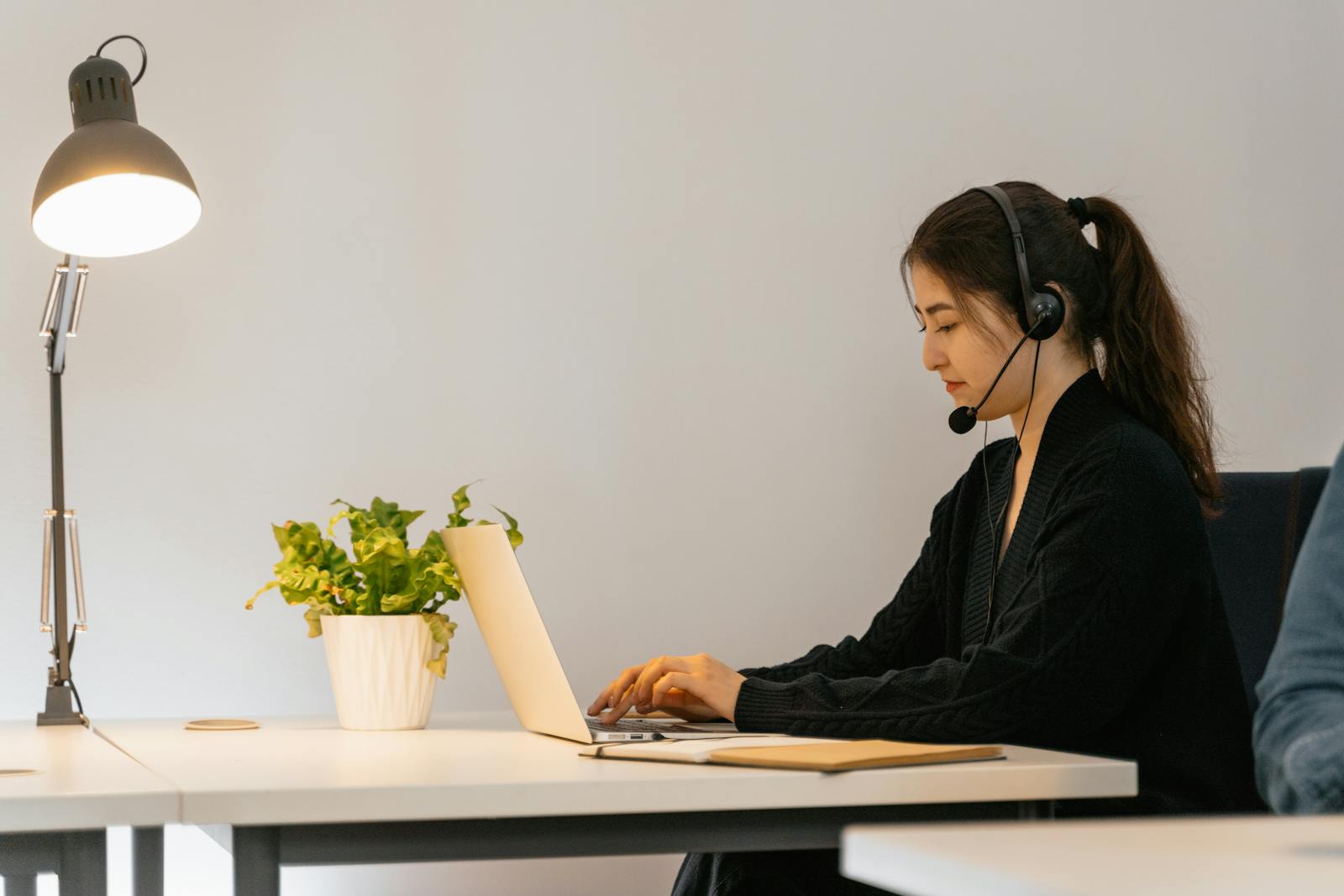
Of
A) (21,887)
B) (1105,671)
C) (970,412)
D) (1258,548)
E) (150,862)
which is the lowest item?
(21,887)

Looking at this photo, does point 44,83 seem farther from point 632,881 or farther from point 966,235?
point 632,881

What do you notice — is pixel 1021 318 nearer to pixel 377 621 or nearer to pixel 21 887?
pixel 377 621

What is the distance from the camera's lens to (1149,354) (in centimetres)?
157

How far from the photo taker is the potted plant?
4.59 feet

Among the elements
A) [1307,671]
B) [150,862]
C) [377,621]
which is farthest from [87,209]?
[1307,671]

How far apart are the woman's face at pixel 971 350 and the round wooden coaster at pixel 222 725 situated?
0.89 metres

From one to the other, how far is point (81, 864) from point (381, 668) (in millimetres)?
493

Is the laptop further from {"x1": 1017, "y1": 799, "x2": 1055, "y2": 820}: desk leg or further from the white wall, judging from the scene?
the white wall

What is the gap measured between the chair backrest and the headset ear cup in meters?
0.48

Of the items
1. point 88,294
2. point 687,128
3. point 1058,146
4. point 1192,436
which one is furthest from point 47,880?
point 1058,146

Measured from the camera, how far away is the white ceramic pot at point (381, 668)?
1394mm

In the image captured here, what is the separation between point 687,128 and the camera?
7.59ft

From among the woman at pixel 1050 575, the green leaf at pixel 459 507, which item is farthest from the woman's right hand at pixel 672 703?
the green leaf at pixel 459 507

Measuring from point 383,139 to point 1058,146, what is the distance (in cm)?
119
